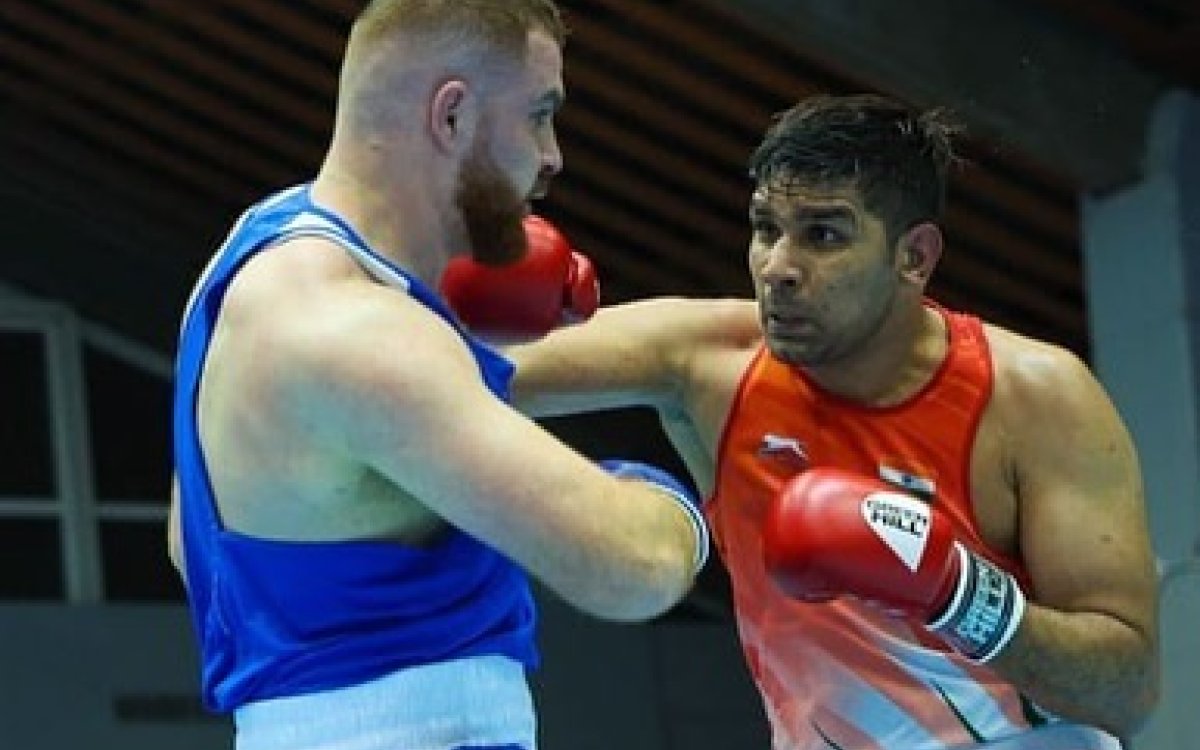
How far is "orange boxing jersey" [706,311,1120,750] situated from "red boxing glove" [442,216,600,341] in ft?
1.00

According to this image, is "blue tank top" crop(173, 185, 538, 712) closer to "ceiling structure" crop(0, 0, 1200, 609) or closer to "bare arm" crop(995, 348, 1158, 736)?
"bare arm" crop(995, 348, 1158, 736)

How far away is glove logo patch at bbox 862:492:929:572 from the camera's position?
2.57 metres

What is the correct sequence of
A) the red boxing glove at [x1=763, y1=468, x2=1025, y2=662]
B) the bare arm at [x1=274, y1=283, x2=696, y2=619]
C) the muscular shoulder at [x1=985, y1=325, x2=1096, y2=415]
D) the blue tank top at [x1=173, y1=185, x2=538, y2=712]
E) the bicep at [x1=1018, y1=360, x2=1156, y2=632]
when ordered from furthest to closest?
the muscular shoulder at [x1=985, y1=325, x2=1096, y2=415] → the bicep at [x1=1018, y1=360, x2=1156, y2=632] → the red boxing glove at [x1=763, y1=468, x2=1025, y2=662] → the blue tank top at [x1=173, y1=185, x2=538, y2=712] → the bare arm at [x1=274, y1=283, x2=696, y2=619]

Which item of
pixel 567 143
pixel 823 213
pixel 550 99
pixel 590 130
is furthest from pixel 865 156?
pixel 567 143

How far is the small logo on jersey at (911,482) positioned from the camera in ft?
9.86

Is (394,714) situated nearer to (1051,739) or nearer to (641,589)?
(641,589)

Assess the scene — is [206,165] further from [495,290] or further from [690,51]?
[495,290]

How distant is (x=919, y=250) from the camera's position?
3080 mm

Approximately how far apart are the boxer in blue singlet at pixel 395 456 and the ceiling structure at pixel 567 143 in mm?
3967

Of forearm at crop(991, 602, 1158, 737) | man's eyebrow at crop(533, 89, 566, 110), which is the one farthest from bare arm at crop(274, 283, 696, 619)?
forearm at crop(991, 602, 1158, 737)

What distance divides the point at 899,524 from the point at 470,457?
2.19 feet

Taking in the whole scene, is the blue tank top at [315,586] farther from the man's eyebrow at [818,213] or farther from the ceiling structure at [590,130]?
the ceiling structure at [590,130]

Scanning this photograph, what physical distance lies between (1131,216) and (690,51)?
1138 millimetres

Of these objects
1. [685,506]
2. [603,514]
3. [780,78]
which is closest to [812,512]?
[685,506]
